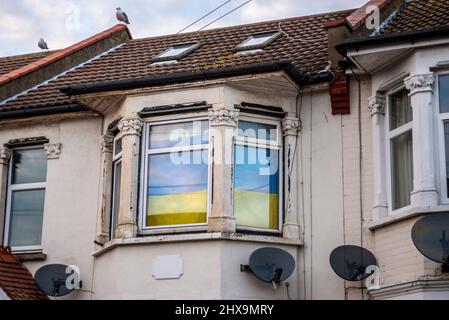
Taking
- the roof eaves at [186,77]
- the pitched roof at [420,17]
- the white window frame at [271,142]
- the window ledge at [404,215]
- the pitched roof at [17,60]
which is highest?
the pitched roof at [17,60]

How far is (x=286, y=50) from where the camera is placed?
52.8 ft

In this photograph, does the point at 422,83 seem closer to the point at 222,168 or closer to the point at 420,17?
the point at 420,17

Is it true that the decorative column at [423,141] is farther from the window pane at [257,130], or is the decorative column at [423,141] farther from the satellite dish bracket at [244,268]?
the satellite dish bracket at [244,268]

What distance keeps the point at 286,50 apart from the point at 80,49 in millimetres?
4560

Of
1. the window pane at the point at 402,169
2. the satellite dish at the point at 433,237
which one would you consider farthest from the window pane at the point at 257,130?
the satellite dish at the point at 433,237

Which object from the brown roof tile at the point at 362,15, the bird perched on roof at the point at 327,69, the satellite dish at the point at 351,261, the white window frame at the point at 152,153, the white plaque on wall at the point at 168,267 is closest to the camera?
the satellite dish at the point at 351,261

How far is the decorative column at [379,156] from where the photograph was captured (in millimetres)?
13477

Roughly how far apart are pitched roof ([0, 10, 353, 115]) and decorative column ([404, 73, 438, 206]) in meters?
2.08

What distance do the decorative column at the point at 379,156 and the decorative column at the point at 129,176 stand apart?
360 cm

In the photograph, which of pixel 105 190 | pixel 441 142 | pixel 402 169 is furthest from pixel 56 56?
pixel 441 142

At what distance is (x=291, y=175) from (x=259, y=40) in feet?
11.8

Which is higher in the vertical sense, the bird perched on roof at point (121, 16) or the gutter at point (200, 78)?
the bird perched on roof at point (121, 16)

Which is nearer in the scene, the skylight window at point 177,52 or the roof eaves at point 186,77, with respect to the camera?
the roof eaves at point 186,77

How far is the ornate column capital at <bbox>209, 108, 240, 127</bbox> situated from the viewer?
14125mm
